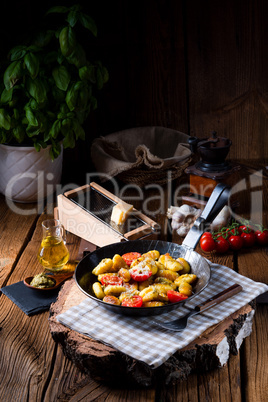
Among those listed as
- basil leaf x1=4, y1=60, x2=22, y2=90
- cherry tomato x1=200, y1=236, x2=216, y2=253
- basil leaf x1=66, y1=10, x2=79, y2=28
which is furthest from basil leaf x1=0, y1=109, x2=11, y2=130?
cherry tomato x1=200, y1=236, x2=216, y2=253

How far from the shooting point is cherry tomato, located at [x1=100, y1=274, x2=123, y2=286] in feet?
5.20

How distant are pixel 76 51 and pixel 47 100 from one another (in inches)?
10.1

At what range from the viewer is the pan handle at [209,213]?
1.74m

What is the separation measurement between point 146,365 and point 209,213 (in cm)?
60

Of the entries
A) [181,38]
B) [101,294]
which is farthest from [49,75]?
[101,294]

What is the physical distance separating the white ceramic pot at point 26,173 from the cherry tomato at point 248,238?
100 cm

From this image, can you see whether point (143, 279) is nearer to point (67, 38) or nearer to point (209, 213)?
point (209, 213)

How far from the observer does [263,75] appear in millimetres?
2797

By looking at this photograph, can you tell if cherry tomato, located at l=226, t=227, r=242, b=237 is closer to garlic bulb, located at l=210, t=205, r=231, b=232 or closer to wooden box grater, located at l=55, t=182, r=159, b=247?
garlic bulb, located at l=210, t=205, r=231, b=232

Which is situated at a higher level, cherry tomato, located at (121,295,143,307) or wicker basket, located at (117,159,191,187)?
cherry tomato, located at (121,295,143,307)

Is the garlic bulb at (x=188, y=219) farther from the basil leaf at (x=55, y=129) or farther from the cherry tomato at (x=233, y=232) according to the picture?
the basil leaf at (x=55, y=129)

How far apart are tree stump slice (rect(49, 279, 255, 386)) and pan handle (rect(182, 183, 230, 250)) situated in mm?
340

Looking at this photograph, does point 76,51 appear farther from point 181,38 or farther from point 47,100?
point 181,38

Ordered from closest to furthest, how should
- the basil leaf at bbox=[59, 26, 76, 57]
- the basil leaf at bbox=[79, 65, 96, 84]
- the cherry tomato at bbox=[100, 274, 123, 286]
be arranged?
the cherry tomato at bbox=[100, 274, 123, 286] → the basil leaf at bbox=[59, 26, 76, 57] → the basil leaf at bbox=[79, 65, 96, 84]
